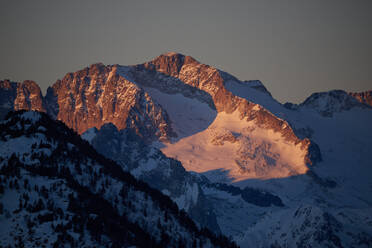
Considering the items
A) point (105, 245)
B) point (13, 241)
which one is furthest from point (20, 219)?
point (105, 245)

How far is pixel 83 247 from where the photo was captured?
194125mm

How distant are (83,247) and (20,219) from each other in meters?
16.2

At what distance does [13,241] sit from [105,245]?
66.4ft

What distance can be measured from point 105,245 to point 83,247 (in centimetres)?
605

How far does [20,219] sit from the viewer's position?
19862 cm

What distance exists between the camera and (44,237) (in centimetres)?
19400

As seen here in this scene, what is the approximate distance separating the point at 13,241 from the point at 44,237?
21.9ft

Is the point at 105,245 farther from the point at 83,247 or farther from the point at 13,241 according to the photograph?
the point at 13,241

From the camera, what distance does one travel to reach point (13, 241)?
632ft

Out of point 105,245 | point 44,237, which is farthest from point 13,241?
point 105,245

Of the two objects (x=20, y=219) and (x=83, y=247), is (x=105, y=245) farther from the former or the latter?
(x=20, y=219)

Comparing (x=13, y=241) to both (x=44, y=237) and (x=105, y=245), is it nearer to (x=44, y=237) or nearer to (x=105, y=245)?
(x=44, y=237)

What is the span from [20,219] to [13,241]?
7.19 metres

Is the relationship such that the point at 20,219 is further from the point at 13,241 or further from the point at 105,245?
the point at 105,245
